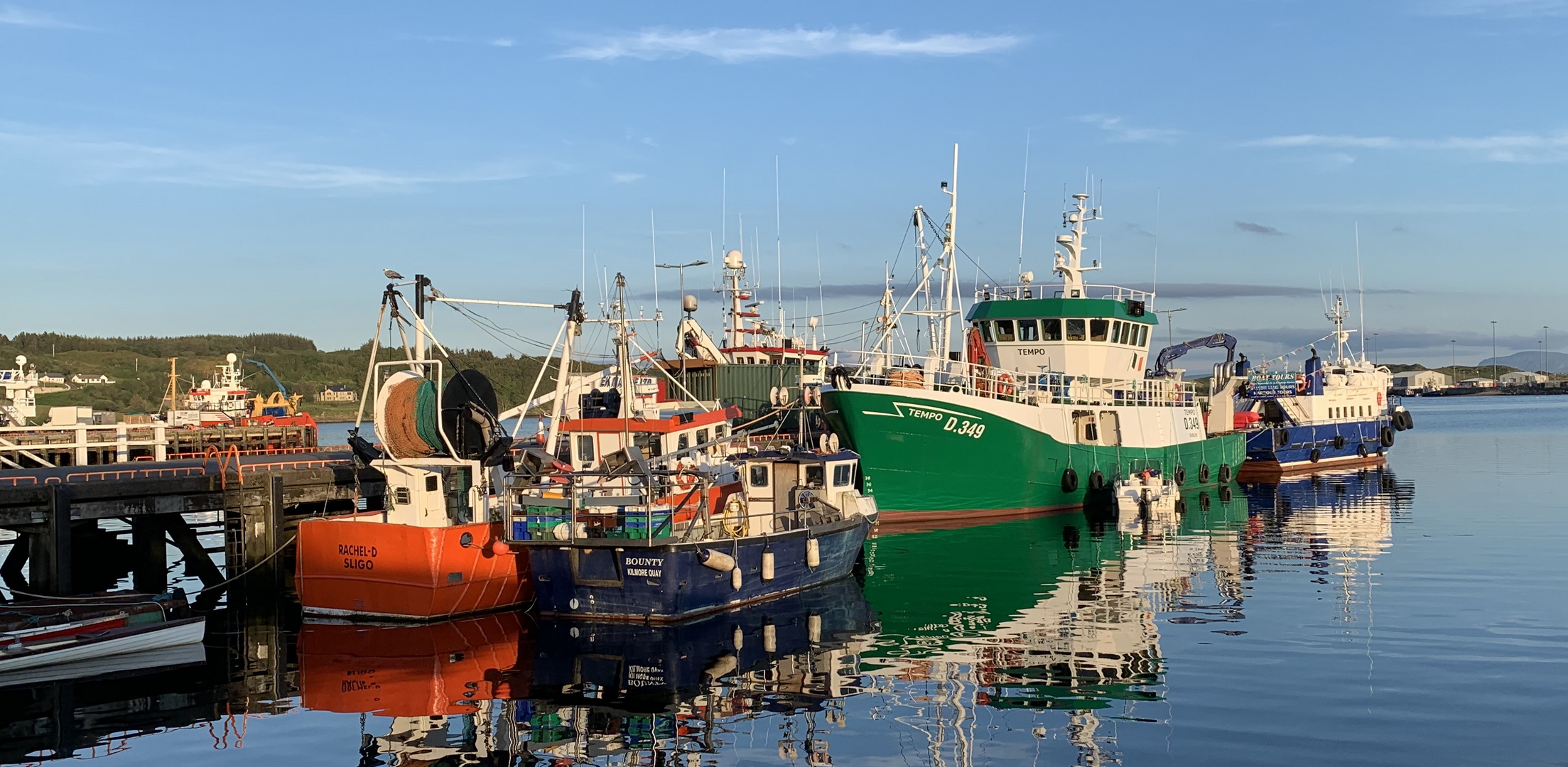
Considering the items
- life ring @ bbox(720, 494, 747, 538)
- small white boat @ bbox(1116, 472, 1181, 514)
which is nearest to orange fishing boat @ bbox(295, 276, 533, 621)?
life ring @ bbox(720, 494, 747, 538)

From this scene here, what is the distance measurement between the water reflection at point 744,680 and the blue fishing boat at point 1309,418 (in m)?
38.2

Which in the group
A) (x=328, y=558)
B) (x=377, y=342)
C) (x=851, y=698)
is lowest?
(x=851, y=698)

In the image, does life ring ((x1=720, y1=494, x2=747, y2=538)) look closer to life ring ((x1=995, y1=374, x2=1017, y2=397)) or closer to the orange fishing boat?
the orange fishing boat

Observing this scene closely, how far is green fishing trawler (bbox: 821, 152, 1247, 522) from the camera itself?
140ft

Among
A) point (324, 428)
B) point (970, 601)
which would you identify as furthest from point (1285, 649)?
point (324, 428)

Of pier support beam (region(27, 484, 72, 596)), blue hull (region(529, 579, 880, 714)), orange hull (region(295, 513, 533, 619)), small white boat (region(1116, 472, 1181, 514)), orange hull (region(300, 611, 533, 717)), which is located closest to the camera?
orange hull (region(300, 611, 533, 717))

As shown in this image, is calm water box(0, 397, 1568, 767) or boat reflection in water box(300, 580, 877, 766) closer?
calm water box(0, 397, 1568, 767)

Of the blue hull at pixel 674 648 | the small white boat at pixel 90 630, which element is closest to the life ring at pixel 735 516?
the blue hull at pixel 674 648

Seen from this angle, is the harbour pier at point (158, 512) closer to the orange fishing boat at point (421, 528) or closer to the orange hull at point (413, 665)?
the orange fishing boat at point (421, 528)

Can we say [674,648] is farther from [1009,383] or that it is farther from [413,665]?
[1009,383]

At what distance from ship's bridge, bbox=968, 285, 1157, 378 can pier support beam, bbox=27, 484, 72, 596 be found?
1340 inches

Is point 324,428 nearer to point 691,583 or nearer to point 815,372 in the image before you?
point 815,372

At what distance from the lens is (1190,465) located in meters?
56.2

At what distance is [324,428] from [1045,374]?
165413 mm
